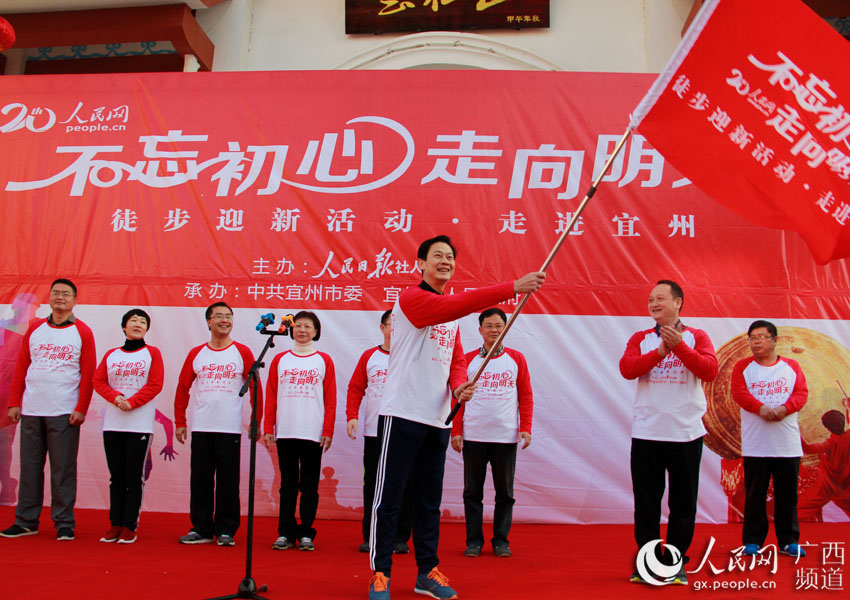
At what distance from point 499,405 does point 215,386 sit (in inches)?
53.3

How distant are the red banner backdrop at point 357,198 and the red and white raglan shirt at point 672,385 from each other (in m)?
1.42

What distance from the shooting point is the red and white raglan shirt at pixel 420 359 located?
2.46 meters

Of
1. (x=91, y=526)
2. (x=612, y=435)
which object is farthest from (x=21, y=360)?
(x=612, y=435)

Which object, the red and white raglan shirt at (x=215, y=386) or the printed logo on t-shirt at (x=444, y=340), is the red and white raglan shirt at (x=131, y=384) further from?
the printed logo on t-shirt at (x=444, y=340)

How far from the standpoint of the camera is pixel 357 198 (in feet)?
14.9

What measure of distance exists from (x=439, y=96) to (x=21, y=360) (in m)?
2.72

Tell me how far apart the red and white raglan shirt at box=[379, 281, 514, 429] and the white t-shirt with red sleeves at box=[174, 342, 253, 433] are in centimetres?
132

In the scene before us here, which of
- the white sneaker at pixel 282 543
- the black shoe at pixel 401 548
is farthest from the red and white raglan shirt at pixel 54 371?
the black shoe at pixel 401 548

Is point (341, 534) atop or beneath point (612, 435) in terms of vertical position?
beneath

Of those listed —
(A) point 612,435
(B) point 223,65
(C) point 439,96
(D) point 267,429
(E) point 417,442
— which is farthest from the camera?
(B) point 223,65

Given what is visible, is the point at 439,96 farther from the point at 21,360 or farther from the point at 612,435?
the point at 21,360

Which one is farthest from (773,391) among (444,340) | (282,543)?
(282,543)

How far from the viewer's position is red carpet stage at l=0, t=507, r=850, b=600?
8.45 ft

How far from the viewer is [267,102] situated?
4.70m
